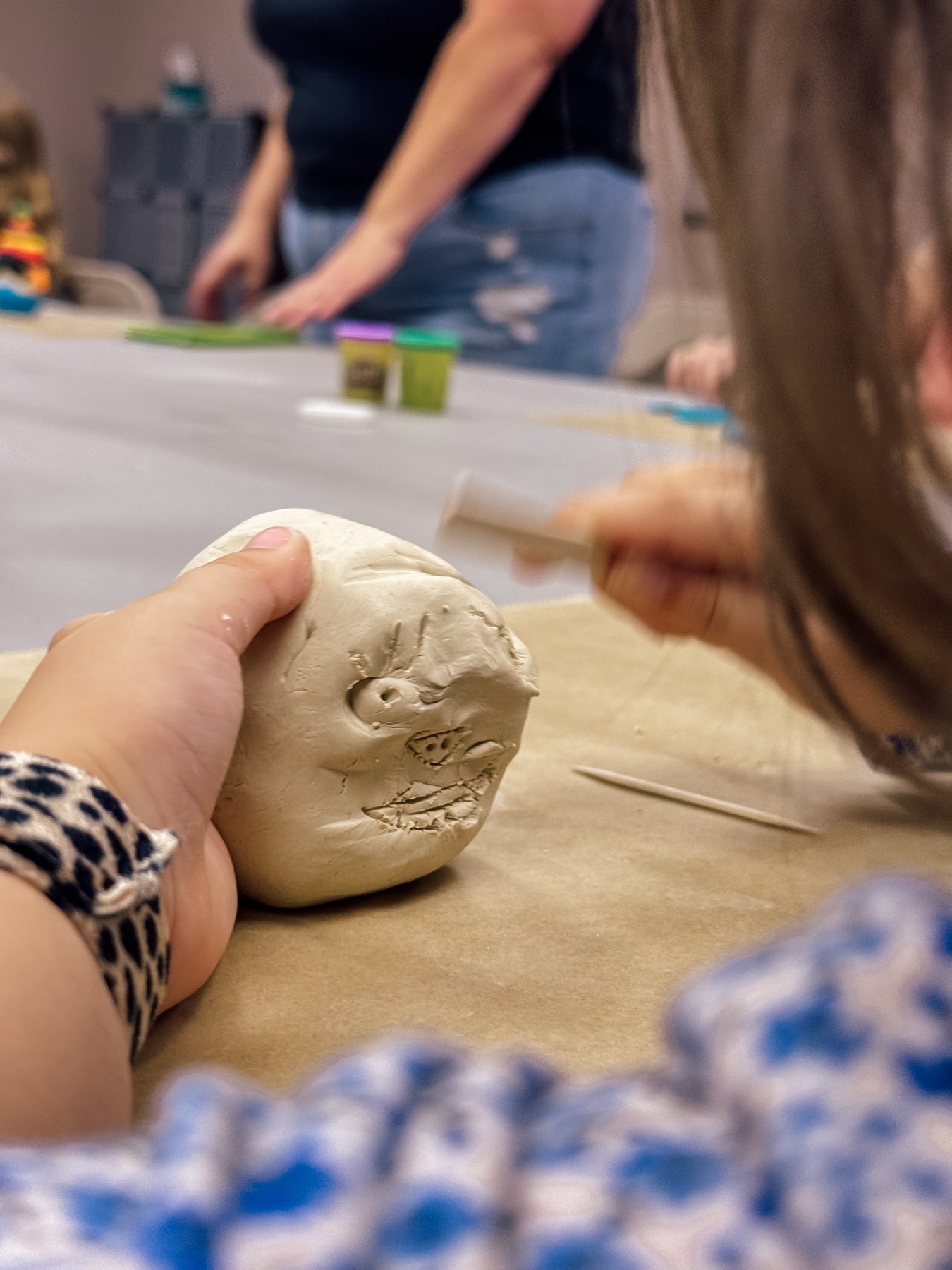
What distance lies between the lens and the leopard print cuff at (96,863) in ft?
1.72

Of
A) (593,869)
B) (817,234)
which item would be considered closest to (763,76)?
(817,234)

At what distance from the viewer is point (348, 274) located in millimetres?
2746

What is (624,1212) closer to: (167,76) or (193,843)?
(193,843)

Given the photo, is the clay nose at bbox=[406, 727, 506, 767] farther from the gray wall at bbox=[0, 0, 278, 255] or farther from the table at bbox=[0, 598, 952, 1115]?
the gray wall at bbox=[0, 0, 278, 255]

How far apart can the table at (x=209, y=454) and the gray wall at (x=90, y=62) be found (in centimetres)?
527

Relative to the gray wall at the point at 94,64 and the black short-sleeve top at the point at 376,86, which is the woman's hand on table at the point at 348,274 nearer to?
the black short-sleeve top at the point at 376,86

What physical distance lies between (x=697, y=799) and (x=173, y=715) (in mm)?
459

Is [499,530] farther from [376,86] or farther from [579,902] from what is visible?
[376,86]

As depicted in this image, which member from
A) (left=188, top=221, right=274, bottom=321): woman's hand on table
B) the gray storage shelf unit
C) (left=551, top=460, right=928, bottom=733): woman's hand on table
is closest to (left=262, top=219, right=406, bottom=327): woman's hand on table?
(left=188, top=221, right=274, bottom=321): woman's hand on table

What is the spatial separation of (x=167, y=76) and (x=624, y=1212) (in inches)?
333

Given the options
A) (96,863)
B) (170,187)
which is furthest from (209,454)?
(170,187)

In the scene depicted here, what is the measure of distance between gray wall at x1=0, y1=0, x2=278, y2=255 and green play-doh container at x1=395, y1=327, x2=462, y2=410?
565 centimetres

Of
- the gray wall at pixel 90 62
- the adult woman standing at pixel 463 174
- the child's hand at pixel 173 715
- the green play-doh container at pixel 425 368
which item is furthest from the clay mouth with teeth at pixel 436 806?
the gray wall at pixel 90 62

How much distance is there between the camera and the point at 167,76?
771 cm
